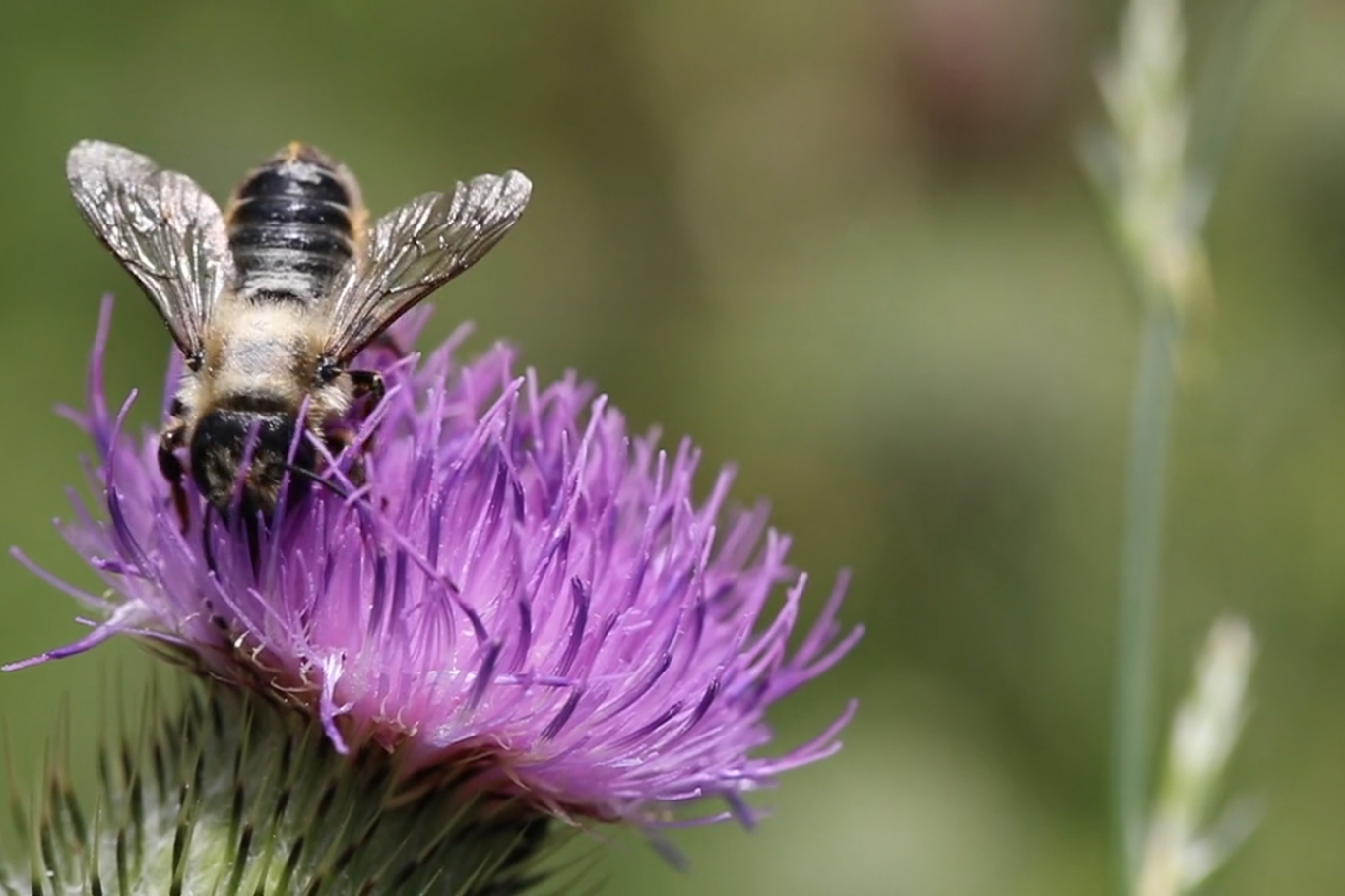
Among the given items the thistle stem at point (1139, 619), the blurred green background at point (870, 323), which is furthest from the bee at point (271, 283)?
the blurred green background at point (870, 323)

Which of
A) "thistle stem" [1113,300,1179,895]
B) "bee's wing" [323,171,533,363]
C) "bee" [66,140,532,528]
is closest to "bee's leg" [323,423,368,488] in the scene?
"bee" [66,140,532,528]

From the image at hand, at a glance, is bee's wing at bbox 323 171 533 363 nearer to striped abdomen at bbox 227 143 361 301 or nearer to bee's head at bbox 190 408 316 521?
striped abdomen at bbox 227 143 361 301

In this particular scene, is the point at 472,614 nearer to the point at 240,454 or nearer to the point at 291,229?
the point at 240,454

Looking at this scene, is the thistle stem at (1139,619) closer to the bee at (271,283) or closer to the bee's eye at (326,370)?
the bee at (271,283)

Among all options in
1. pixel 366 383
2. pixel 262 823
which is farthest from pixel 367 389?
pixel 262 823

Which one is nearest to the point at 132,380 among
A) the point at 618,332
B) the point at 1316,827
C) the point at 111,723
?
the point at 111,723

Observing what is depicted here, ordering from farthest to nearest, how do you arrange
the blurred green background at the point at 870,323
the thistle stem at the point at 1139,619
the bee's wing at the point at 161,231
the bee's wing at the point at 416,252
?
the blurred green background at the point at 870,323 → the thistle stem at the point at 1139,619 → the bee's wing at the point at 161,231 → the bee's wing at the point at 416,252

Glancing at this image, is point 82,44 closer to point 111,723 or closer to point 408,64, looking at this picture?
point 408,64
